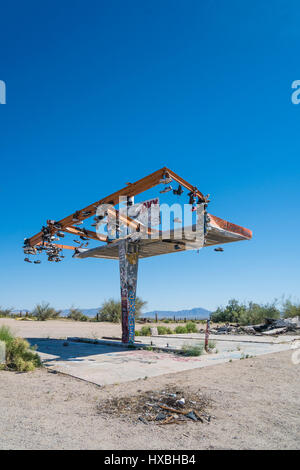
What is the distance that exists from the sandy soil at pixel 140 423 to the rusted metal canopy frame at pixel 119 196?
6057 millimetres

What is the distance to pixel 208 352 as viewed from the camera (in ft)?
41.6

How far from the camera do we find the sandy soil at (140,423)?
3988 mm

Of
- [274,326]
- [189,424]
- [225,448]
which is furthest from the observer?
[274,326]

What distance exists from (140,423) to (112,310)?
30839 millimetres

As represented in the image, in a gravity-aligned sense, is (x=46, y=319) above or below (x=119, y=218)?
below

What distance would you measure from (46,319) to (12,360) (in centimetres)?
2710

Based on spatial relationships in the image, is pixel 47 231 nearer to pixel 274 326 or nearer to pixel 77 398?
pixel 77 398

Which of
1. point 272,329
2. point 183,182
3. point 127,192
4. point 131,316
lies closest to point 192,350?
point 131,316

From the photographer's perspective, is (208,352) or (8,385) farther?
(208,352)

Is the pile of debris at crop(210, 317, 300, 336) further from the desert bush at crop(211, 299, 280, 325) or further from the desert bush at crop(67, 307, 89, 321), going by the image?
the desert bush at crop(67, 307, 89, 321)

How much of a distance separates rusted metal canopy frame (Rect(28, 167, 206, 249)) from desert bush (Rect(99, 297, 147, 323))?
19.4 m

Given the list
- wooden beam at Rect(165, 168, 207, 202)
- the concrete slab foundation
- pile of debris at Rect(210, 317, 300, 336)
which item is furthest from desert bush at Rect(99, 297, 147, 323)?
wooden beam at Rect(165, 168, 207, 202)

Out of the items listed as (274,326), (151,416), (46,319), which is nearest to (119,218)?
(151,416)

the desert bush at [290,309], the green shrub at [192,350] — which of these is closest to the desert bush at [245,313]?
the desert bush at [290,309]
